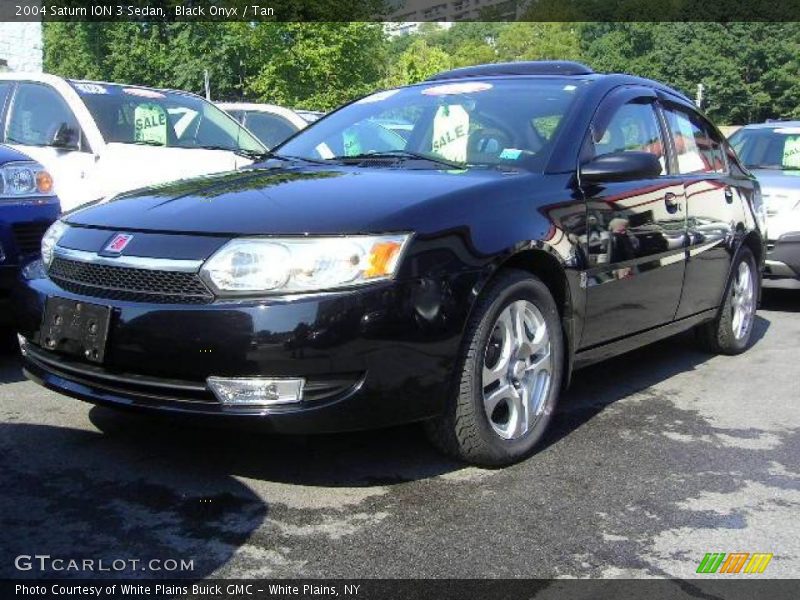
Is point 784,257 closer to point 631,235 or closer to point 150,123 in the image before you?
point 631,235

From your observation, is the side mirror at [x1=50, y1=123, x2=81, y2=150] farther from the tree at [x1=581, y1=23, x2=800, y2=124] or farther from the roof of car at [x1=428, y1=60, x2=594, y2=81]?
the tree at [x1=581, y1=23, x2=800, y2=124]

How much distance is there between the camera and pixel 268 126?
10.9m

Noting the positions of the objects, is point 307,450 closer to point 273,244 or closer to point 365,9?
point 273,244

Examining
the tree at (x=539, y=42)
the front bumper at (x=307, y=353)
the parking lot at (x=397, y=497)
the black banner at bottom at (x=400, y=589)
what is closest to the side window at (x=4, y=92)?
the parking lot at (x=397, y=497)

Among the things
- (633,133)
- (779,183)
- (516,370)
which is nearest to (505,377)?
(516,370)

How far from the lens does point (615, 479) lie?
3.34 m

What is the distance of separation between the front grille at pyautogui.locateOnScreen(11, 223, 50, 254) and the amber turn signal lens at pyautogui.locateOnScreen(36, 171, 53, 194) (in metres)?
0.23

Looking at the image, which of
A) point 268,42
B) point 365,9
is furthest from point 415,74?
point 268,42

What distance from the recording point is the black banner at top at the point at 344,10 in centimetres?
3441

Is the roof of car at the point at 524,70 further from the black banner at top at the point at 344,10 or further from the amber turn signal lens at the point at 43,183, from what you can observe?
the black banner at top at the point at 344,10

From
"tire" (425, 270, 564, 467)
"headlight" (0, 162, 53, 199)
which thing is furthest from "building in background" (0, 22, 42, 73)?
"tire" (425, 270, 564, 467)

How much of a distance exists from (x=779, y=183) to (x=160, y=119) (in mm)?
5457

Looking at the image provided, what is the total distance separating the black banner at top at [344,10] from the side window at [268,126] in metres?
9.14

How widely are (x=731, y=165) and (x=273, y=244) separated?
372cm
